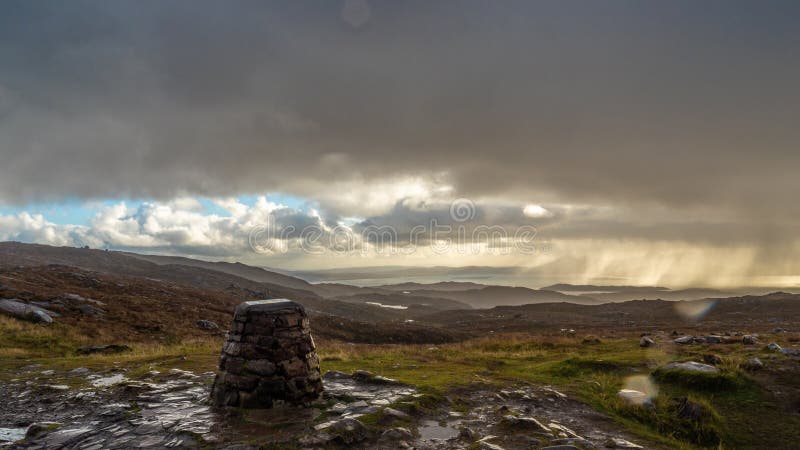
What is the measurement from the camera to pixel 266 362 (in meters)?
9.77

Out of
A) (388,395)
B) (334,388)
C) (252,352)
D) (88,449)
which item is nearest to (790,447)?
(388,395)

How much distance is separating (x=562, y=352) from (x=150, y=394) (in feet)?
60.6

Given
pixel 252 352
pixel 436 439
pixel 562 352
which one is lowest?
pixel 562 352

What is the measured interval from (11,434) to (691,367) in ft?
57.6

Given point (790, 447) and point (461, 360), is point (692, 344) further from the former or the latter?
point (790, 447)

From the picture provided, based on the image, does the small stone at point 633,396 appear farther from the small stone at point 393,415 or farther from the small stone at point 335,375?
Result: the small stone at point 335,375

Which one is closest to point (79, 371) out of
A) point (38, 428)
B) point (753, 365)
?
point (38, 428)

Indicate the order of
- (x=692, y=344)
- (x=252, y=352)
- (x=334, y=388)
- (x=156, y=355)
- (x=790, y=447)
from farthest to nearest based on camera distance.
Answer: (x=692, y=344), (x=156, y=355), (x=334, y=388), (x=252, y=352), (x=790, y=447)

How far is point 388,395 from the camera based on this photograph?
10781mm

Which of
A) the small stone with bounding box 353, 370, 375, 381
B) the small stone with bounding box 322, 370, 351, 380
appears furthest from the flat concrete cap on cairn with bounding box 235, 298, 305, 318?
the small stone with bounding box 322, 370, 351, 380

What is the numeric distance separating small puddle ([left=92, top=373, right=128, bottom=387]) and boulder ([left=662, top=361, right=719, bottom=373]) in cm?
1725

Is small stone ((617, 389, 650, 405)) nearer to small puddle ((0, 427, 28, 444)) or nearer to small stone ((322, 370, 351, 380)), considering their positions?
small stone ((322, 370, 351, 380))

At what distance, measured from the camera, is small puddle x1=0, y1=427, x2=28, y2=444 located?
7.94 meters

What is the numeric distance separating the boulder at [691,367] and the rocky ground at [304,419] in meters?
4.28
